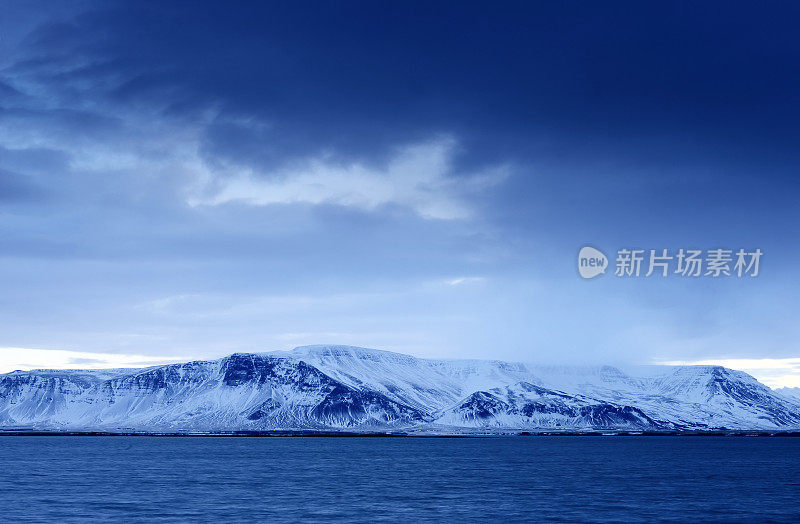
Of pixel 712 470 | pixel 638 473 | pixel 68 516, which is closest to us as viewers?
pixel 68 516

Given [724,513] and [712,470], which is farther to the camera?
[712,470]

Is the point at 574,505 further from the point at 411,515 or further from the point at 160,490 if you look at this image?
the point at 160,490

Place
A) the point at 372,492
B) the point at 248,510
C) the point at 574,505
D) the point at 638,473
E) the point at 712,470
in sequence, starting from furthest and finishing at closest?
1. the point at 712,470
2. the point at 638,473
3. the point at 372,492
4. the point at 574,505
5. the point at 248,510

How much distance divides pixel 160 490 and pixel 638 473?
87.8 m

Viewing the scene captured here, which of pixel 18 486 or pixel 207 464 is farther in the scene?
pixel 207 464

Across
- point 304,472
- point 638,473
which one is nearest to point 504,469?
point 638,473

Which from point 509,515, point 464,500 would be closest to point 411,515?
point 509,515

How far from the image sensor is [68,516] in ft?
289

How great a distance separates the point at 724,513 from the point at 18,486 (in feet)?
313

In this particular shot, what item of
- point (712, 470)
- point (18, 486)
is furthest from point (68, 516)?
point (712, 470)

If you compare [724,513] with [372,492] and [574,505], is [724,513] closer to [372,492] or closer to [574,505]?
[574,505]

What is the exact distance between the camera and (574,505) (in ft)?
332

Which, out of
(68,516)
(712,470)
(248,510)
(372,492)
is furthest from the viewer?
(712,470)

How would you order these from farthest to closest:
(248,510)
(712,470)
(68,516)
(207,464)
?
(207,464)
(712,470)
(248,510)
(68,516)
